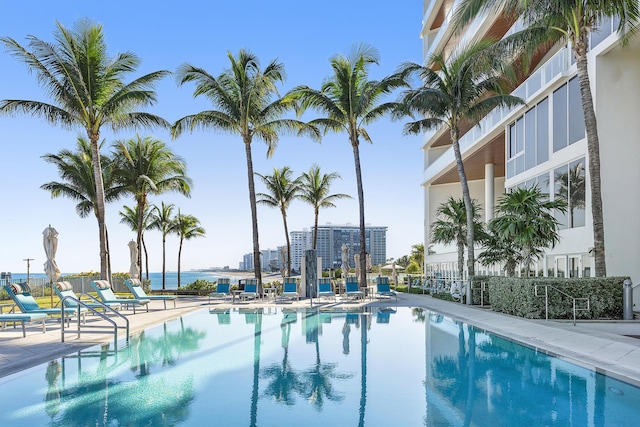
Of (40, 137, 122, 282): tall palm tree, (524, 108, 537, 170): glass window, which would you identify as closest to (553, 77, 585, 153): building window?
(524, 108, 537, 170): glass window

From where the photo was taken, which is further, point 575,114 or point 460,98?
point 460,98

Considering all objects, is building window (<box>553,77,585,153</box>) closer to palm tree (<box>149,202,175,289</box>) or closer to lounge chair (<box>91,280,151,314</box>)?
lounge chair (<box>91,280,151,314</box>)

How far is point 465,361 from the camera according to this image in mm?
8891

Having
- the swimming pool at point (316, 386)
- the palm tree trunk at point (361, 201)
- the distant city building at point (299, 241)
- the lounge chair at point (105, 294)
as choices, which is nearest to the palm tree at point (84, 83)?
the lounge chair at point (105, 294)

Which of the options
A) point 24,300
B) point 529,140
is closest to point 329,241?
point 529,140

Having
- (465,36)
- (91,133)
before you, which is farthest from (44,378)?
(465,36)

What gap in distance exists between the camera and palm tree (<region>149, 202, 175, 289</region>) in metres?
40.3

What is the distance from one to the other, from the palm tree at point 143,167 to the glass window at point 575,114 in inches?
754

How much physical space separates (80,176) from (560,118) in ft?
70.3

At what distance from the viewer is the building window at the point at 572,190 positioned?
16203 millimetres

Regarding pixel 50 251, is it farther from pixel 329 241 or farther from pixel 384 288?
pixel 329 241

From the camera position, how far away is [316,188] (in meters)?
35.8

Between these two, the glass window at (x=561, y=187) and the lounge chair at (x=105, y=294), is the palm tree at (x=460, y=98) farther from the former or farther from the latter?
the lounge chair at (x=105, y=294)

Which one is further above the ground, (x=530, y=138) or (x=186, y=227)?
(x=530, y=138)
